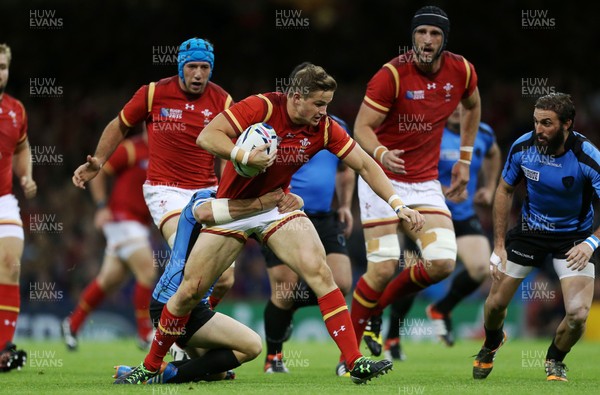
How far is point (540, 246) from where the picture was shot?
817 centimetres

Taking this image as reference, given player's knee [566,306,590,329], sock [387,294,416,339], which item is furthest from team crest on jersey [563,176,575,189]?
sock [387,294,416,339]

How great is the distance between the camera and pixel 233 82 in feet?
74.9

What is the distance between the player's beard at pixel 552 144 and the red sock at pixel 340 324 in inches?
79.1

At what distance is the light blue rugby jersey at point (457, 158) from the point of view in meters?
11.7

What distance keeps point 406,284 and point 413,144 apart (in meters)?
1.30

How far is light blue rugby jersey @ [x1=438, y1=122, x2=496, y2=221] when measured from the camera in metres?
11.7

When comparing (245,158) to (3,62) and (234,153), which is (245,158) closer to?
(234,153)

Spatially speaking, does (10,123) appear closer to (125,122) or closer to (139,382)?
(125,122)

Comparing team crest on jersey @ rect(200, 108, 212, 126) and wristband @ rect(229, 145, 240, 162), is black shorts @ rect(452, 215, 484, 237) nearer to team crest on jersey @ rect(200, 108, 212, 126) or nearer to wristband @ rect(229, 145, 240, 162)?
team crest on jersey @ rect(200, 108, 212, 126)

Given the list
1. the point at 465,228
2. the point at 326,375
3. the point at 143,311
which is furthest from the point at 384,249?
the point at 143,311

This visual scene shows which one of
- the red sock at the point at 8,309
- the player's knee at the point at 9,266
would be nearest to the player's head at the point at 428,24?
the player's knee at the point at 9,266

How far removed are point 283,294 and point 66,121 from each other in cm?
1336

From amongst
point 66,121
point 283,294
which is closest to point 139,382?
point 283,294

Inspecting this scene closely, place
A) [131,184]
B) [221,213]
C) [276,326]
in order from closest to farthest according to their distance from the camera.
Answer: [221,213] → [276,326] → [131,184]
